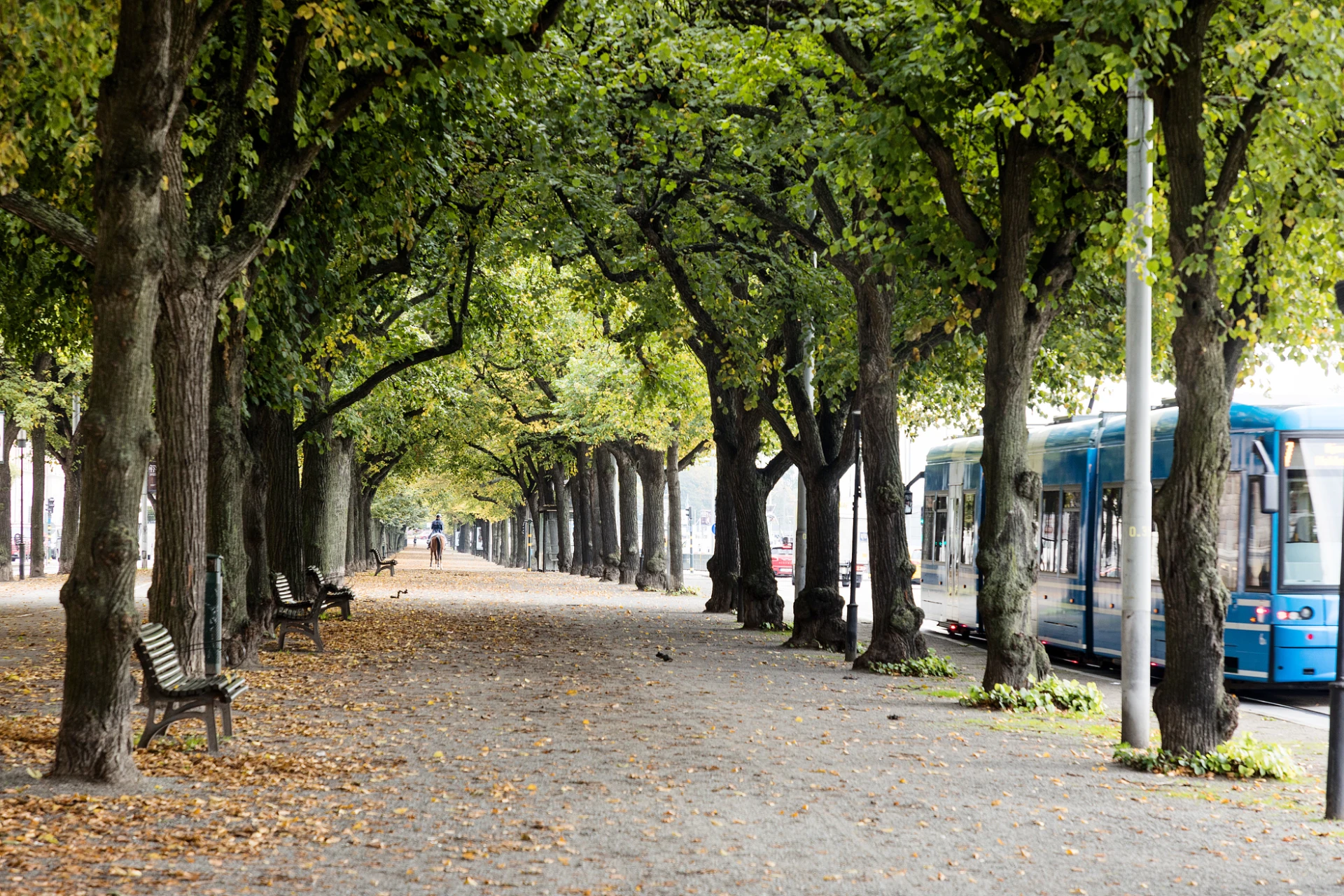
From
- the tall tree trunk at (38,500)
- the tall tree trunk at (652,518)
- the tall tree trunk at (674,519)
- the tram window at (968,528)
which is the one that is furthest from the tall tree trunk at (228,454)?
the tall tree trunk at (38,500)

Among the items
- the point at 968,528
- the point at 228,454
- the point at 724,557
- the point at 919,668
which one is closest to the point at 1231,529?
the point at 919,668

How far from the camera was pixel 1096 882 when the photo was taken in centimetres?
647

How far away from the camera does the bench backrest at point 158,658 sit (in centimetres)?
888

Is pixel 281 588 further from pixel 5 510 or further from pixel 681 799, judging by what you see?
pixel 5 510

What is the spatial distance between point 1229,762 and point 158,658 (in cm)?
727

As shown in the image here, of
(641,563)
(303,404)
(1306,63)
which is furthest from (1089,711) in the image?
(641,563)

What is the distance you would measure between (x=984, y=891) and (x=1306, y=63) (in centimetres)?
585

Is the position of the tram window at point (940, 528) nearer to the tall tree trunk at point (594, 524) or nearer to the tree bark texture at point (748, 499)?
the tree bark texture at point (748, 499)

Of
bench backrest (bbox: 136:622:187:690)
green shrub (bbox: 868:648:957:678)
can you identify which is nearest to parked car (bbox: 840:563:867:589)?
green shrub (bbox: 868:648:957:678)

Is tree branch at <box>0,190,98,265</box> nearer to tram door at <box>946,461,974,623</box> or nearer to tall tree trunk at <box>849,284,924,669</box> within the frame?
tall tree trunk at <box>849,284,924,669</box>

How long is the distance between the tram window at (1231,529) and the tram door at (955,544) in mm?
8927

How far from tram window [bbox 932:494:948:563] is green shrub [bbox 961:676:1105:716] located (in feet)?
39.4

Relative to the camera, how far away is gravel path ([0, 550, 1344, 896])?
6.44 m

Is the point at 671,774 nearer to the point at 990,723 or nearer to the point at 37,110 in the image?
the point at 990,723
